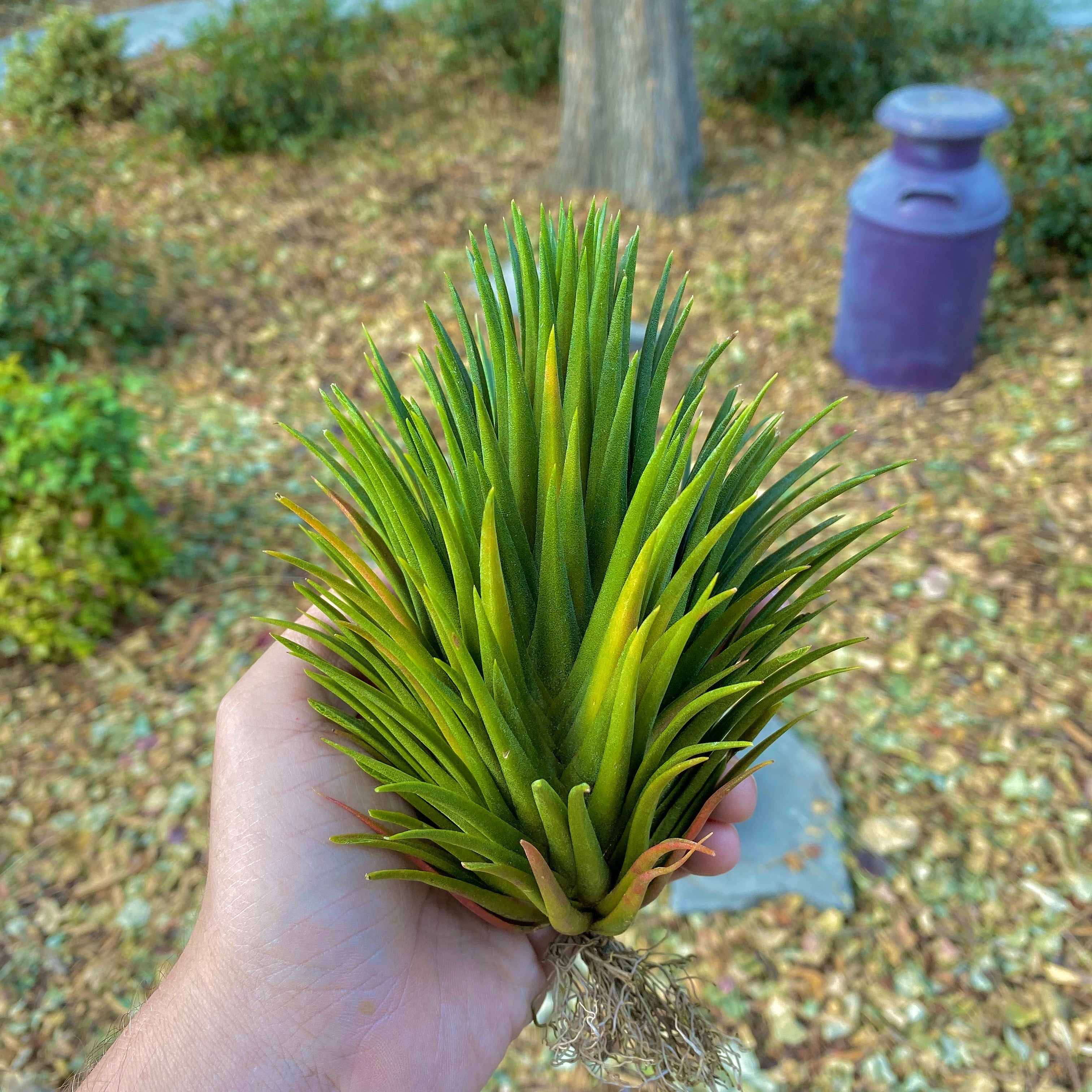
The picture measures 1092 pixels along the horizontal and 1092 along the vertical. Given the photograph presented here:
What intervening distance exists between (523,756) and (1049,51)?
27.0ft

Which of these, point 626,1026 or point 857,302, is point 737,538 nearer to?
point 626,1026

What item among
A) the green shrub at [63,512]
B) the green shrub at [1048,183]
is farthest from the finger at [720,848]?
the green shrub at [1048,183]

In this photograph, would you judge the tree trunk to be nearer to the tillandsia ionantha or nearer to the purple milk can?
the purple milk can

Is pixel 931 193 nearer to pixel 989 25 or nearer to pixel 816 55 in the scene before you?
pixel 816 55

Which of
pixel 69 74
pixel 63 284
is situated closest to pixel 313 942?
pixel 63 284

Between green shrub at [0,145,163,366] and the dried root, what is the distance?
388 centimetres

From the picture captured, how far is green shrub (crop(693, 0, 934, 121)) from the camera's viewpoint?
6160 millimetres

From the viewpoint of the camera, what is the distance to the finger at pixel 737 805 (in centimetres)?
163

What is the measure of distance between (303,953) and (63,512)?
7.19 ft

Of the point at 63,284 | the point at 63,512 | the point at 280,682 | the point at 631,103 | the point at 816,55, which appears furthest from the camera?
the point at 816,55

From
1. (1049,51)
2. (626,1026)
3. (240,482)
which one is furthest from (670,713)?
(1049,51)

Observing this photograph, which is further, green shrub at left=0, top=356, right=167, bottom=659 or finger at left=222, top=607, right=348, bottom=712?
green shrub at left=0, top=356, right=167, bottom=659

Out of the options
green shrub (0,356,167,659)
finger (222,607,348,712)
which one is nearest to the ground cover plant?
green shrub (0,356,167,659)

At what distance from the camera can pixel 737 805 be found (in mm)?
1647
